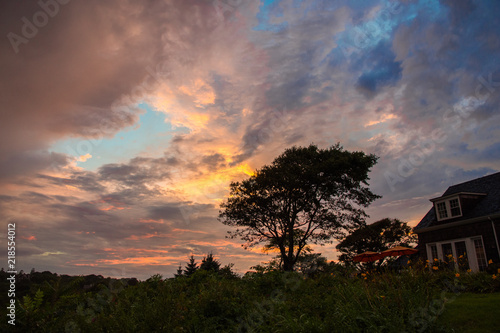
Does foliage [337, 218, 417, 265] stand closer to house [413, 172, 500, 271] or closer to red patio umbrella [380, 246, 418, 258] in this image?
house [413, 172, 500, 271]

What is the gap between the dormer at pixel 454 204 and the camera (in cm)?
2253

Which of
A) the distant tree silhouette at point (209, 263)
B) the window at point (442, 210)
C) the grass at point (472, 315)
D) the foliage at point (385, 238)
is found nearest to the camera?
the grass at point (472, 315)

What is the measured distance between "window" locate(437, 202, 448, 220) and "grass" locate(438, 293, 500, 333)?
18.6 m

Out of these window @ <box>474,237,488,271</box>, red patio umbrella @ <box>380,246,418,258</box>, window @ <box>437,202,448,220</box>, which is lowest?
window @ <box>474,237,488,271</box>

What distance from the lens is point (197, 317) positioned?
251 inches

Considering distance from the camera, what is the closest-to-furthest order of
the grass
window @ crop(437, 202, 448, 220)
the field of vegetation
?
the field of vegetation, the grass, window @ crop(437, 202, 448, 220)

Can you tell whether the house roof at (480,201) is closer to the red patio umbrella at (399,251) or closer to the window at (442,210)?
the window at (442,210)

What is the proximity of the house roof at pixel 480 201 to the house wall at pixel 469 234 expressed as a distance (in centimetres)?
60

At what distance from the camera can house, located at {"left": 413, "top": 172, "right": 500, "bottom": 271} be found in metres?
19.9

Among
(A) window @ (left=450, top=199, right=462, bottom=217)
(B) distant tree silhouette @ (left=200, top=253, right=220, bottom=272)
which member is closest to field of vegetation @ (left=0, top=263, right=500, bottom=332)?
(B) distant tree silhouette @ (left=200, top=253, right=220, bottom=272)

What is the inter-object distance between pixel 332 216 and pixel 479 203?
1069cm

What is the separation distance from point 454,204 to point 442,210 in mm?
1126

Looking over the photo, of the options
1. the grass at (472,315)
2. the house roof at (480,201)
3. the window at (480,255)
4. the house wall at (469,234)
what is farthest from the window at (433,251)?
the grass at (472,315)

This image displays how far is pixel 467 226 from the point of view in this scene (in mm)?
21484
